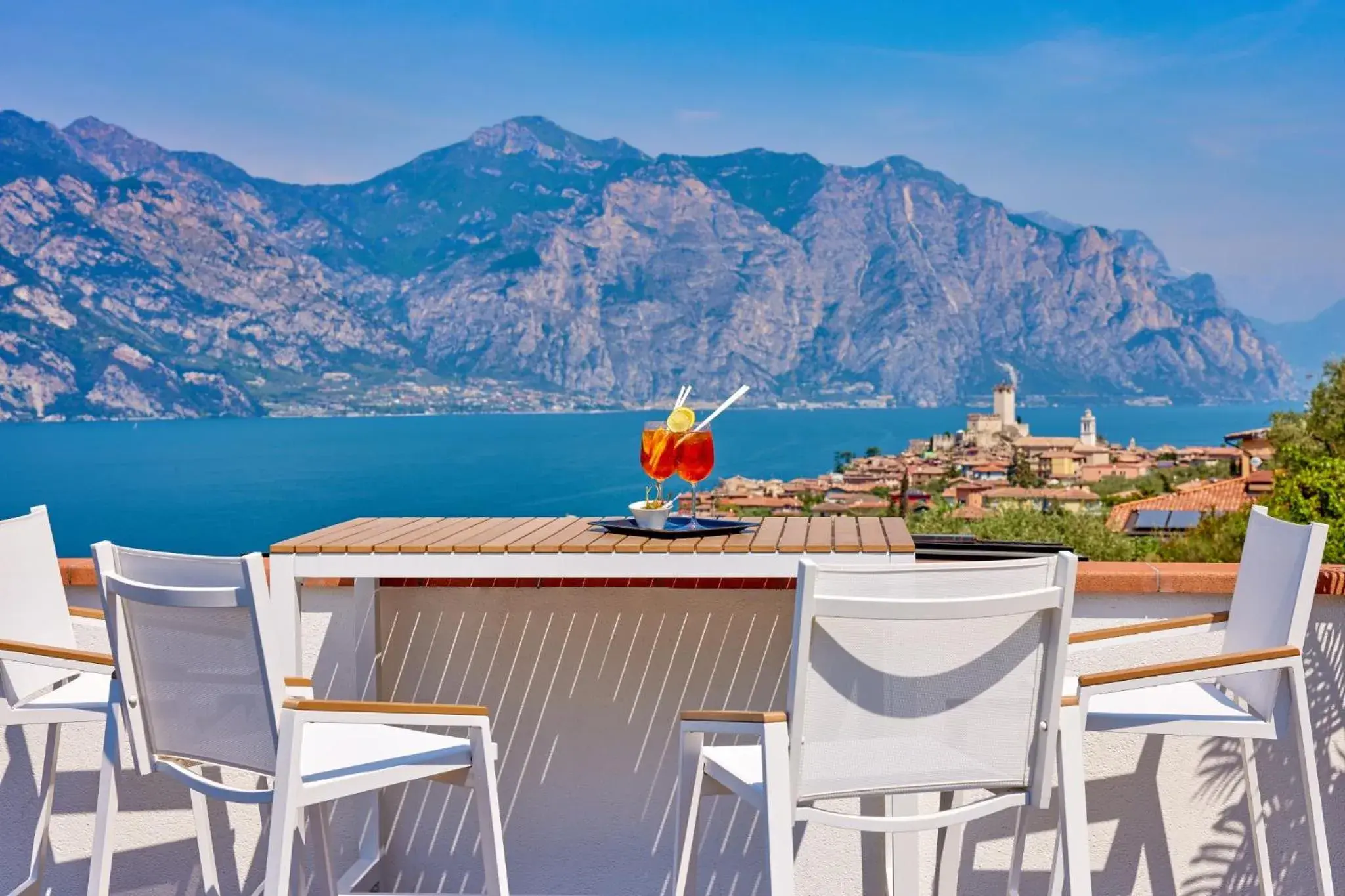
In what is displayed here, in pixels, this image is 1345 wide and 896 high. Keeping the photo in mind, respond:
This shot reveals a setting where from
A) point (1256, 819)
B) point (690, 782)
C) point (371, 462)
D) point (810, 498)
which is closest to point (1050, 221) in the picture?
point (371, 462)

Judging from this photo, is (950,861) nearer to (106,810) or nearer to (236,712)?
(236,712)

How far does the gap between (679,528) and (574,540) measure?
0.21 metres

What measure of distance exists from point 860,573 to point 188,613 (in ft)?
3.02

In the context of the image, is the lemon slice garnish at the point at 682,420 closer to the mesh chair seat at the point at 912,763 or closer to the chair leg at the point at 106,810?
the mesh chair seat at the point at 912,763

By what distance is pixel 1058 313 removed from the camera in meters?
115

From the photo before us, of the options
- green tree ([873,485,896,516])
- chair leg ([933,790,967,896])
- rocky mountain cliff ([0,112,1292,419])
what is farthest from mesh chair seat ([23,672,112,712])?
rocky mountain cliff ([0,112,1292,419])

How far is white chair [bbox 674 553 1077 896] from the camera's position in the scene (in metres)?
1.48

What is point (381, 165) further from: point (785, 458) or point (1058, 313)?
point (1058, 313)

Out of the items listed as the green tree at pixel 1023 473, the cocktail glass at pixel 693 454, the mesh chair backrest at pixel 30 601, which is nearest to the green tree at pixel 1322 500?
the cocktail glass at pixel 693 454

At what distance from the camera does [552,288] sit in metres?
103

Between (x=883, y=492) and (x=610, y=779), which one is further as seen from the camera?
(x=883, y=492)

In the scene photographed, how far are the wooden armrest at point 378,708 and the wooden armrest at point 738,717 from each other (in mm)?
302

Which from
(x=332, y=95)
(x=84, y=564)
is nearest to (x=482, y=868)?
(x=84, y=564)

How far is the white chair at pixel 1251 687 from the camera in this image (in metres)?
1.79
